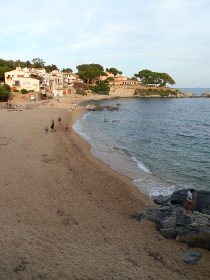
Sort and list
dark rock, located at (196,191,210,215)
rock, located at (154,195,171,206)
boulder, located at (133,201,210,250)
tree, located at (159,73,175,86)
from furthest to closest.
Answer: tree, located at (159,73,175,86) < rock, located at (154,195,171,206) < dark rock, located at (196,191,210,215) < boulder, located at (133,201,210,250)

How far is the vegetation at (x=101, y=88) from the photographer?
134m

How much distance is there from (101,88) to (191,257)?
128794 millimetres

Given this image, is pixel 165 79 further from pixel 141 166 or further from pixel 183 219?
pixel 183 219

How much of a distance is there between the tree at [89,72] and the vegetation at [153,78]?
79.0 feet

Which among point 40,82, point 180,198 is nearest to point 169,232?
point 180,198

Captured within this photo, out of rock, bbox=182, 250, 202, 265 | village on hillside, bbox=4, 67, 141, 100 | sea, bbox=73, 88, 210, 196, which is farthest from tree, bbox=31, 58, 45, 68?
rock, bbox=182, 250, 202, 265

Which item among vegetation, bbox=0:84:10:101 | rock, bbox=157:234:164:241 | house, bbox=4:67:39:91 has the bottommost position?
rock, bbox=157:234:164:241

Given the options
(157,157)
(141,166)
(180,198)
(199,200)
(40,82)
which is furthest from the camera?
(40,82)

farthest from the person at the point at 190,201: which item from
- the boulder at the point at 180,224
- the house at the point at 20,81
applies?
the house at the point at 20,81

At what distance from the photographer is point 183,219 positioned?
12633mm

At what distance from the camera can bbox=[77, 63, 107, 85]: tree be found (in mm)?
137750

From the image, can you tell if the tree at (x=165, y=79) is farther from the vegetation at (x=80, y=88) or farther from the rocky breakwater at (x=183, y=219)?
the rocky breakwater at (x=183, y=219)

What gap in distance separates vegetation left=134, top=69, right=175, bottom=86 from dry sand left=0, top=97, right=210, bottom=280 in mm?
143856

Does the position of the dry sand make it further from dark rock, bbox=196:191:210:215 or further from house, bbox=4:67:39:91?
house, bbox=4:67:39:91
